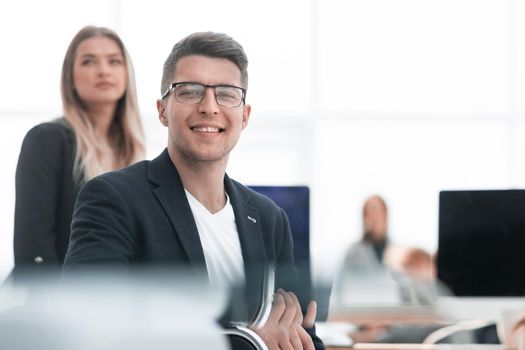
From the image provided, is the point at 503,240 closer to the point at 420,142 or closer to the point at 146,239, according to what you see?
the point at 146,239

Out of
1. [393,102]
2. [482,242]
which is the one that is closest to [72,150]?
[482,242]

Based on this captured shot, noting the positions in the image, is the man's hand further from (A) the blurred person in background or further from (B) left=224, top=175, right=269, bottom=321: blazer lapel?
(A) the blurred person in background

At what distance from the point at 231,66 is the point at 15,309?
12.2 inches

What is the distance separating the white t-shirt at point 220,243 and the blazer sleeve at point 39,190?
0.44 feet

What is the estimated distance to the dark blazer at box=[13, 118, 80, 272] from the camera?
810mm

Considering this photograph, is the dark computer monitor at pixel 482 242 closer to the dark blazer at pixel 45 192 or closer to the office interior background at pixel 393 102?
the dark blazer at pixel 45 192

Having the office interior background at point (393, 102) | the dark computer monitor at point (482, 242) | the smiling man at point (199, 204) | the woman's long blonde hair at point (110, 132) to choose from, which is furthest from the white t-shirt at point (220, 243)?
the office interior background at point (393, 102)

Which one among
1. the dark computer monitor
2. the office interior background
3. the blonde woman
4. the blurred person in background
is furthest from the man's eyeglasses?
the office interior background

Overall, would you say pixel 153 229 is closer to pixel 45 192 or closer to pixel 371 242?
pixel 45 192

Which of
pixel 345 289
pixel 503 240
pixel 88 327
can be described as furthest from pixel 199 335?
pixel 345 289

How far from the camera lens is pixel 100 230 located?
693 millimetres

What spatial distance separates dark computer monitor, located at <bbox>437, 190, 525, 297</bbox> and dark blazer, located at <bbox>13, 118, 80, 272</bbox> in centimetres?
39

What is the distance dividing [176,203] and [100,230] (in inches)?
3.1

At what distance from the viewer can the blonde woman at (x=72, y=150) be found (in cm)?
81
